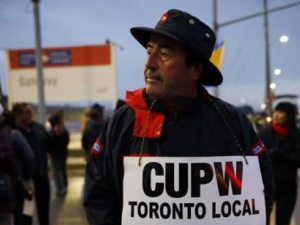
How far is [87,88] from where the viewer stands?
13.9 meters

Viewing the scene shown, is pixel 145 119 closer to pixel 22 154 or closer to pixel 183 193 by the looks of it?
pixel 183 193

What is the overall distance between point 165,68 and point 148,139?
0.97ft

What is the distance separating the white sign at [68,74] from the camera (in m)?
13.6

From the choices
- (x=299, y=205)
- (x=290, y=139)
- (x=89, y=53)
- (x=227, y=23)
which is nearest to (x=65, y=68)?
(x=89, y=53)

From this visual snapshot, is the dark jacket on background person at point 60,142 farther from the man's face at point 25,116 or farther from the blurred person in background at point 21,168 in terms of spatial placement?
the blurred person in background at point 21,168

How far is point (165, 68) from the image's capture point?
171 cm

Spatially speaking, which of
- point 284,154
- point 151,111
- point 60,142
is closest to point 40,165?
point 284,154

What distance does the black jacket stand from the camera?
439 cm

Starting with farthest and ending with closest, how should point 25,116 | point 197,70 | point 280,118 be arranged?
point 25,116
point 280,118
point 197,70

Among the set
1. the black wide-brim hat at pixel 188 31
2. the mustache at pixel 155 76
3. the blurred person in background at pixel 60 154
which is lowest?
the blurred person in background at pixel 60 154

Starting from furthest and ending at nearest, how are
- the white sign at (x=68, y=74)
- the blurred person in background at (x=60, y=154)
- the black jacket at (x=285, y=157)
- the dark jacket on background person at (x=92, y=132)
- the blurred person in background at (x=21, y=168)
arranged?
the white sign at (x=68, y=74) → the blurred person in background at (x=60, y=154) → the dark jacket on background person at (x=92, y=132) → the black jacket at (x=285, y=157) → the blurred person in background at (x=21, y=168)

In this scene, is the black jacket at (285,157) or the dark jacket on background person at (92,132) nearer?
the black jacket at (285,157)

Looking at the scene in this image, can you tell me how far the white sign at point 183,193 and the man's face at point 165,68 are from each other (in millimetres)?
272

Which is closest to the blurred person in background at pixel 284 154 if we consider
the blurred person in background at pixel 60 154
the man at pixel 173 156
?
the man at pixel 173 156
